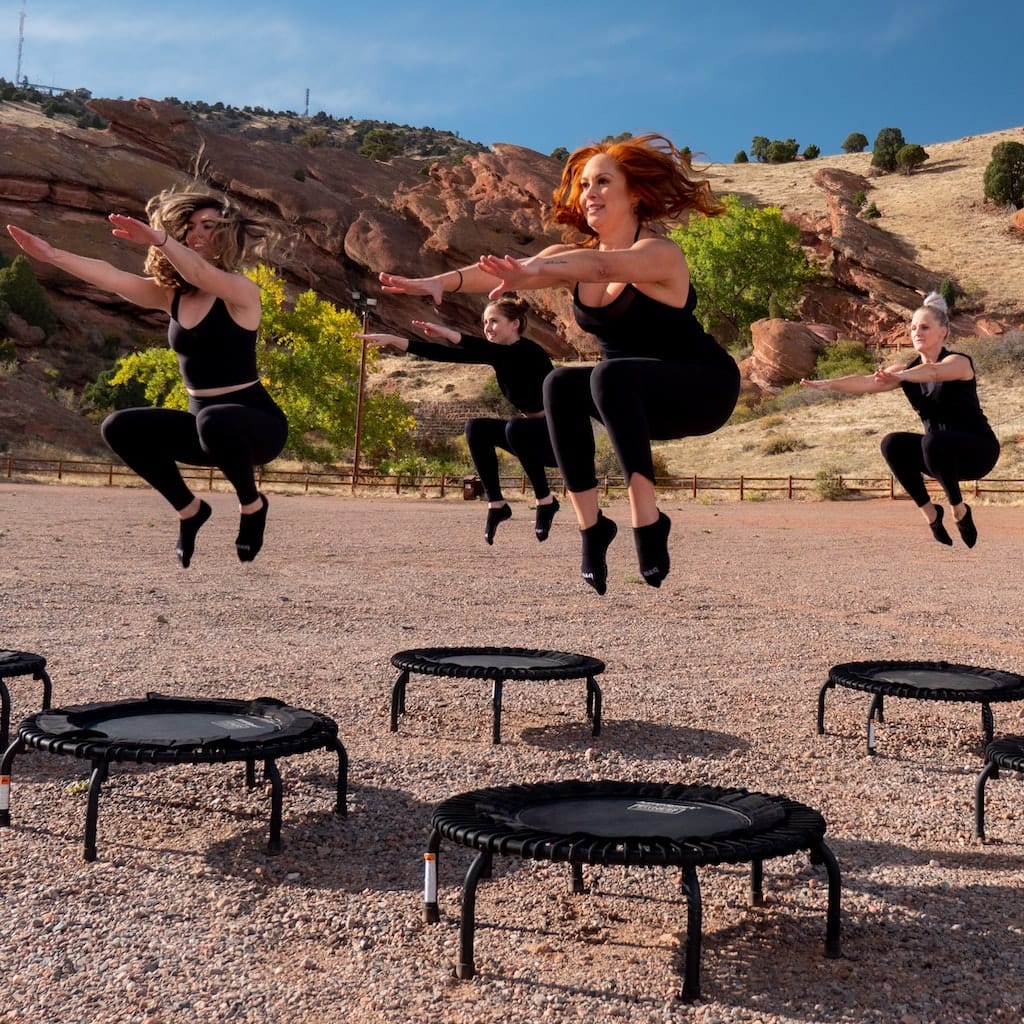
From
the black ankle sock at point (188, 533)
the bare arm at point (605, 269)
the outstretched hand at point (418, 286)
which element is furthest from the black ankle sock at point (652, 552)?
the black ankle sock at point (188, 533)

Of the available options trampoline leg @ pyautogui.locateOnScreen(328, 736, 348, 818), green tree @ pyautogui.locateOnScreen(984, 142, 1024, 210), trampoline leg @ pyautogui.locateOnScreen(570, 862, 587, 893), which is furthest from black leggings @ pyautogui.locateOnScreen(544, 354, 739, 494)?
green tree @ pyautogui.locateOnScreen(984, 142, 1024, 210)

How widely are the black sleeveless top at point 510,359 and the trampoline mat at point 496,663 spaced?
179 inches

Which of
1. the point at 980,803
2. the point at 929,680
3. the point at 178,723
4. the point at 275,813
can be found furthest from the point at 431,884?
the point at 929,680

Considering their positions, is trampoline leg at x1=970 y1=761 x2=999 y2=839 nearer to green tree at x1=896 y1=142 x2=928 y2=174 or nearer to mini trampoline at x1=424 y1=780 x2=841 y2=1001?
mini trampoline at x1=424 y1=780 x2=841 y2=1001

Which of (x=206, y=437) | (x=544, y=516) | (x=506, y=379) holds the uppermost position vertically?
(x=506, y=379)

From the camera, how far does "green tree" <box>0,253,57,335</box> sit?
62406 mm

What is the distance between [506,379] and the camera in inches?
234

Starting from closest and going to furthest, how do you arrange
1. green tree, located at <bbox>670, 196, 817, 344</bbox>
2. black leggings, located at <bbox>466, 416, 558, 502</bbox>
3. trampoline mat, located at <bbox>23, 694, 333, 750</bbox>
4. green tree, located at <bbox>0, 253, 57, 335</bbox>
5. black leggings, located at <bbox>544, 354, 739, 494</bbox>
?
black leggings, located at <bbox>544, 354, 739, 494</bbox> < black leggings, located at <bbox>466, 416, 558, 502</bbox> < trampoline mat, located at <bbox>23, 694, 333, 750</bbox> < green tree, located at <bbox>670, 196, 817, 344</bbox> < green tree, located at <bbox>0, 253, 57, 335</bbox>

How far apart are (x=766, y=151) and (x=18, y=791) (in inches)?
4771

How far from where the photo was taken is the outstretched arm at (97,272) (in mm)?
5039

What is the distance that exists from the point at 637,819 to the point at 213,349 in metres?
3.45

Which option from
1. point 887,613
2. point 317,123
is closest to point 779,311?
point 887,613

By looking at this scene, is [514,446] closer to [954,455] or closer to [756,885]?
[954,455]

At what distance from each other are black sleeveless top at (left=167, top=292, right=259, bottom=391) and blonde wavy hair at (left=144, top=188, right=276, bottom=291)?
0.19m
